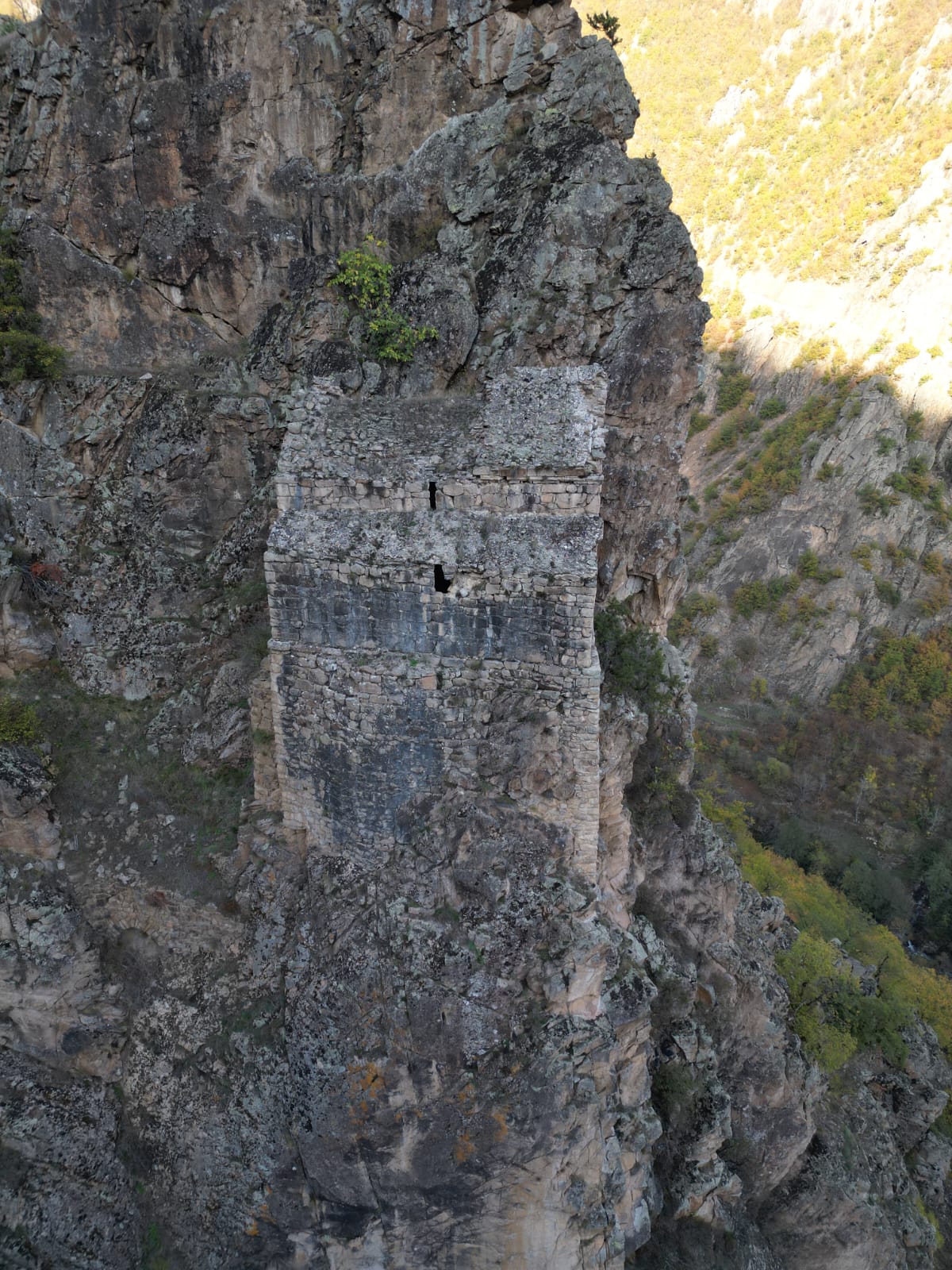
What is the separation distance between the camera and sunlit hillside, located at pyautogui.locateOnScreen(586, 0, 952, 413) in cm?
3997

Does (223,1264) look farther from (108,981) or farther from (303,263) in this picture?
(303,263)

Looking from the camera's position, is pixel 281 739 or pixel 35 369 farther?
pixel 35 369

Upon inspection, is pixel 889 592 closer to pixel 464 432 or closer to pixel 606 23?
pixel 606 23

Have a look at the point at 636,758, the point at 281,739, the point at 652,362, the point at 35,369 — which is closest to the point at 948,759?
the point at 636,758

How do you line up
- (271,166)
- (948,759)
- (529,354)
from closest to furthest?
(529,354) < (271,166) < (948,759)

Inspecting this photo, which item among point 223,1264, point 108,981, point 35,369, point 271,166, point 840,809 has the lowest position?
point 840,809

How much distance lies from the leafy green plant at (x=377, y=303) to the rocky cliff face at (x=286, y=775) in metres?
0.25

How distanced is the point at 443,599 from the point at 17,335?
30.8ft

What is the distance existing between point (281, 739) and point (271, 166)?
Result: 10305 mm

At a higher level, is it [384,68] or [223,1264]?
[384,68]

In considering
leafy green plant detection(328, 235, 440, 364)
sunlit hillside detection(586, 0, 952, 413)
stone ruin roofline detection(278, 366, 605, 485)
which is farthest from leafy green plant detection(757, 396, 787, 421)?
stone ruin roofline detection(278, 366, 605, 485)

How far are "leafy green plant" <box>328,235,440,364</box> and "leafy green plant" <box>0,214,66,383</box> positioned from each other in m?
5.27

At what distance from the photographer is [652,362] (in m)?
10.1

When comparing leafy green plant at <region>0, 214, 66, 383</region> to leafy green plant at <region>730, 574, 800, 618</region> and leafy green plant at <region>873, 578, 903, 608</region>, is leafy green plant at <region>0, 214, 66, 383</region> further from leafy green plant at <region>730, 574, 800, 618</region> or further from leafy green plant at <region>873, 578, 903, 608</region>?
leafy green plant at <region>873, 578, 903, 608</region>
